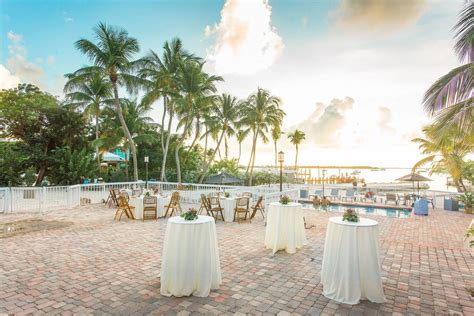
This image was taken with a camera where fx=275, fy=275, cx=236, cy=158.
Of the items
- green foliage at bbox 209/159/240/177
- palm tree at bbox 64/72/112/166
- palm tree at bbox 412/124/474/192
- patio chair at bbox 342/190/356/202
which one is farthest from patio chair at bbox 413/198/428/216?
palm tree at bbox 64/72/112/166

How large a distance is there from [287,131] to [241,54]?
86.6 ft

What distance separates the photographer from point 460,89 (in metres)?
6.89

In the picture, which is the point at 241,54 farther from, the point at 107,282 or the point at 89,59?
the point at 107,282

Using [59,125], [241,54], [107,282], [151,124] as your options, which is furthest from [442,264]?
[151,124]

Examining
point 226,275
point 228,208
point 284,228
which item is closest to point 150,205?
point 228,208

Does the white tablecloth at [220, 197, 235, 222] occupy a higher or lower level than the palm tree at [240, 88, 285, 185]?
lower

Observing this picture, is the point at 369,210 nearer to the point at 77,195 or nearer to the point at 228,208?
the point at 228,208

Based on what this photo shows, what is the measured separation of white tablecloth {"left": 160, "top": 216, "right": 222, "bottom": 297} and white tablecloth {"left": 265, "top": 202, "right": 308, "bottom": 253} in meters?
2.29

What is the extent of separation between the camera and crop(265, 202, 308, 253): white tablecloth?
5.70 meters

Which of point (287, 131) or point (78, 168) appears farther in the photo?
point (287, 131)

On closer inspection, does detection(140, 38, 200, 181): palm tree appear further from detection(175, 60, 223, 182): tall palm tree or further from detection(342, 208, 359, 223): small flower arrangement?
detection(342, 208, 359, 223): small flower arrangement

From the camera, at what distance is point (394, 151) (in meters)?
23.7

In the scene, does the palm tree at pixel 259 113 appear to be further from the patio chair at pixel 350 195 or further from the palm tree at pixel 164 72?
the patio chair at pixel 350 195

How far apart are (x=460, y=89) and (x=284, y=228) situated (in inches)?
226
